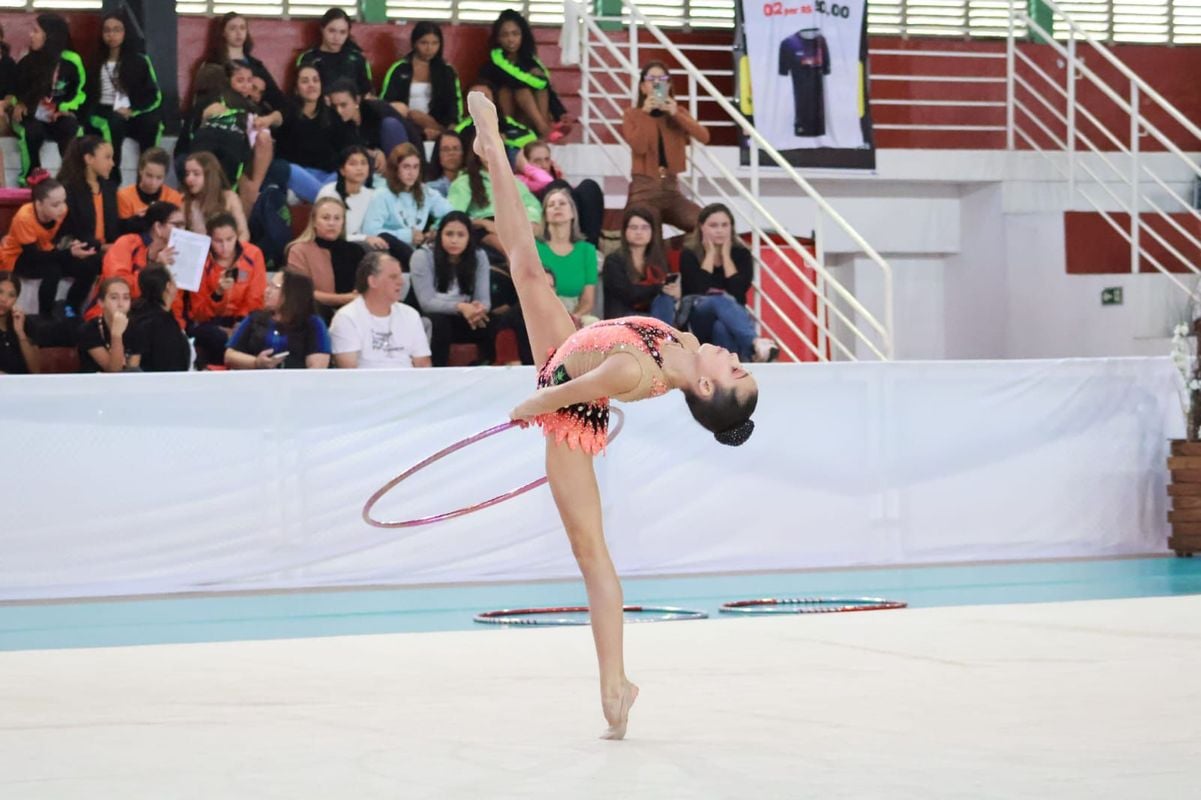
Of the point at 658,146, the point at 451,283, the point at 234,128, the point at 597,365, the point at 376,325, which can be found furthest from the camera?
the point at 658,146

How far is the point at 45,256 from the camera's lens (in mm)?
8961

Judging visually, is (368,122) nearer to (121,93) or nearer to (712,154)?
(121,93)

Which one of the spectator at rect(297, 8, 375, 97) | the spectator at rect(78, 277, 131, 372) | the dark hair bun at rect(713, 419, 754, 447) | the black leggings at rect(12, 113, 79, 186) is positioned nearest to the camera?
the dark hair bun at rect(713, 419, 754, 447)

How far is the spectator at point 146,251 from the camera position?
8.64 m

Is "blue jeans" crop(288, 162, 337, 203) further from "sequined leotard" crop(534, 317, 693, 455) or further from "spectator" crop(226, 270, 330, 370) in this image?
"sequined leotard" crop(534, 317, 693, 455)

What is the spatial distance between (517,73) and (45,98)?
2972mm

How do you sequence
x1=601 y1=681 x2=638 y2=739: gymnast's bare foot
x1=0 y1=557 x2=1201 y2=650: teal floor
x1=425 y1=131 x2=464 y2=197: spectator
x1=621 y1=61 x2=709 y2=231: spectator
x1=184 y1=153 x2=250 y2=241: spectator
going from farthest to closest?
x1=621 y1=61 x2=709 y2=231: spectator < x1=425 y1=131 x2=464 y2=197: spectator < x1=184 y1=153 x2=250 y2=241: spectator < x1=0 y1=557 x2=1201 y2=650: teal floor < x1=601 y1=681 x2=638 y2=739: gymnast's bare foot

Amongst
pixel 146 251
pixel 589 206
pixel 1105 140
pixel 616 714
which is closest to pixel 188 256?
pixel 146 251

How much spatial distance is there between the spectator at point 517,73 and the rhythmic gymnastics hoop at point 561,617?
16.1 ft

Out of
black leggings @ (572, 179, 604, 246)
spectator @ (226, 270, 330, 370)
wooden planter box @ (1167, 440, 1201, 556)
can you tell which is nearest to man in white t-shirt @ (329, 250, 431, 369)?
spectator @ (226, 270, 330, 370)

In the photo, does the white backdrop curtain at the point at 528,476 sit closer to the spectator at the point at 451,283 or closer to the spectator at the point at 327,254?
Answer: the spectator at the point at 451,283

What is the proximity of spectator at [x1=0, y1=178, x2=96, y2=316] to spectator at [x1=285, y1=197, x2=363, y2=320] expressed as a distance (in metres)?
1.08

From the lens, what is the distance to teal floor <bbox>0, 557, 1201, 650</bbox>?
21.5ft

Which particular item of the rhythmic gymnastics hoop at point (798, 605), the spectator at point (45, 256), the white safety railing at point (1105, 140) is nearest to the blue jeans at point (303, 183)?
the spectator at point (45, 256)
